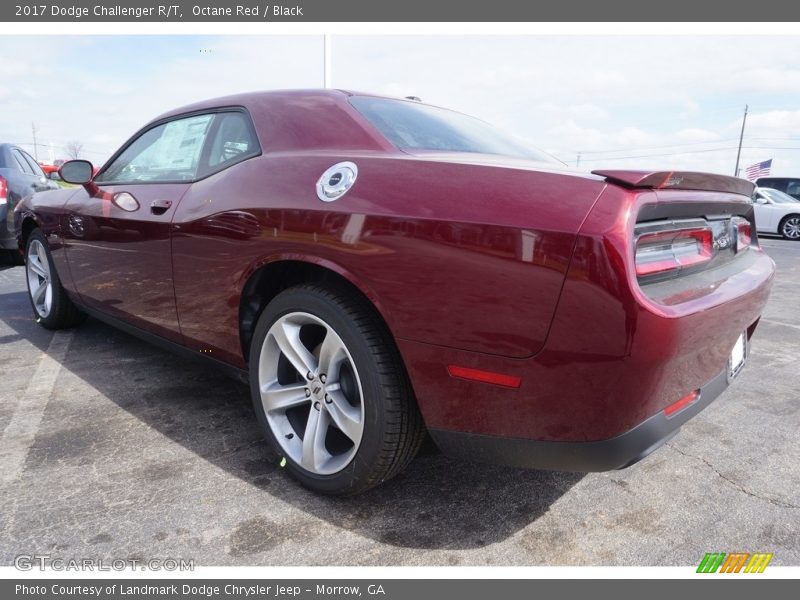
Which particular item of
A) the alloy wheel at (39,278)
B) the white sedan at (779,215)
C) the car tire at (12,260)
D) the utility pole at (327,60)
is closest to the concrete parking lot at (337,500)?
the alloy wheel at (39,278)

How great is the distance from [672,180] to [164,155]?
245 cm

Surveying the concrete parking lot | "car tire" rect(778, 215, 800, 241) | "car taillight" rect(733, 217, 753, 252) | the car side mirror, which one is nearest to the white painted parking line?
the concrete parking lot

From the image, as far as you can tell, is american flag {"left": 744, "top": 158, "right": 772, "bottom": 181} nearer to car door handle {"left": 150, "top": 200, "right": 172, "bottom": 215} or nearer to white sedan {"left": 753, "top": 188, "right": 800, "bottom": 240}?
white sedan {"left": 753, "top": 188, "right": 800, "bottom": 240}

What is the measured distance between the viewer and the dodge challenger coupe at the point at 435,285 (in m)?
1.49

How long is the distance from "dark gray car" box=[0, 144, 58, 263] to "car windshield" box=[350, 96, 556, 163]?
507cm

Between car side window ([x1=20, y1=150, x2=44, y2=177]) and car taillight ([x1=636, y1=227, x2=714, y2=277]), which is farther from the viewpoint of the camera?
car side window ([x1=20, y1=150, x2=44, y2=177])

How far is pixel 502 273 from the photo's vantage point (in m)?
1.54

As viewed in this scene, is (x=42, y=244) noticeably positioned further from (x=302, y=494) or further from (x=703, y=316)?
(x=703, y=316)

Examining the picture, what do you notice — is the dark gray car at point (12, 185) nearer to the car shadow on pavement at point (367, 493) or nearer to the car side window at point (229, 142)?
the car shadow on pavement at point (367, 493)

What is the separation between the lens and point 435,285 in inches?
65.0

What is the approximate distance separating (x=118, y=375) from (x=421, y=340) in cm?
228

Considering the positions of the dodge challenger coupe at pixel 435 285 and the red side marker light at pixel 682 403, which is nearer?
the dodge challenger coupe at pixel 435 285

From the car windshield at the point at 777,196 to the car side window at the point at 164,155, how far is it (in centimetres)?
1684

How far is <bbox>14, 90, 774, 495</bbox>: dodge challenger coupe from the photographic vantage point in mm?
1492
